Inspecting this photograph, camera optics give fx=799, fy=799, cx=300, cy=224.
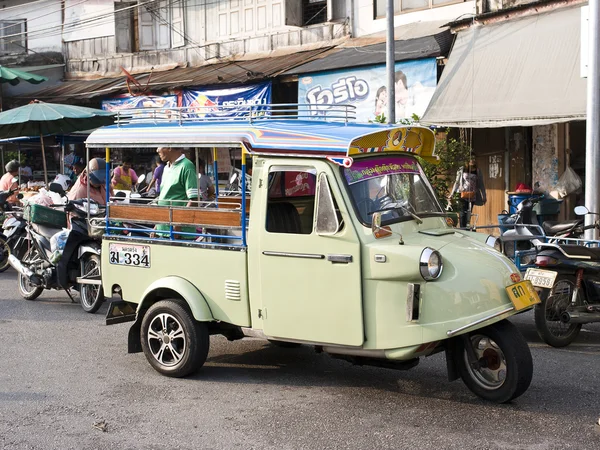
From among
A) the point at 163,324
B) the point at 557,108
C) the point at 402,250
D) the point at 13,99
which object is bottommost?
the point at 163,324

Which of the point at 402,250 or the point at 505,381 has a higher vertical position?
the point at 402,250

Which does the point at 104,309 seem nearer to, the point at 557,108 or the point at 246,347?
the point at 246,347

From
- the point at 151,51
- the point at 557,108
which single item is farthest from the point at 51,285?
the point at 151,51

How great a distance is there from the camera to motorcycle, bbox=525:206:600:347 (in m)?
7.38

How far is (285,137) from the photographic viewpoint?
5.93 meters

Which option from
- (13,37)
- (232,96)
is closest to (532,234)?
(232,96)

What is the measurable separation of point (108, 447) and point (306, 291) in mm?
1727

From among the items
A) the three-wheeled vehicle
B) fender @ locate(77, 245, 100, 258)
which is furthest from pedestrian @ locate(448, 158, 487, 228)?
the three-wheeled vehicle

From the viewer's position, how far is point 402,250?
5367 mm

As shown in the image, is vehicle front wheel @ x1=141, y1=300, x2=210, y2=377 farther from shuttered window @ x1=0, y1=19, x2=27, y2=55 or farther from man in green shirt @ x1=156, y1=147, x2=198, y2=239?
shuttered window @ x1=0, y1=19, x2=27, y2=55

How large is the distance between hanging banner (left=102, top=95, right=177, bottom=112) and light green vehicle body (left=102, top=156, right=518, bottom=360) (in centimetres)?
1453

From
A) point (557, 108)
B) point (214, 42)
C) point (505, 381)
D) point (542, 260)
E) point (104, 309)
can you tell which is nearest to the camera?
point (505, 381)

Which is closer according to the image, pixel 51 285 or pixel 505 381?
pixel 505 381

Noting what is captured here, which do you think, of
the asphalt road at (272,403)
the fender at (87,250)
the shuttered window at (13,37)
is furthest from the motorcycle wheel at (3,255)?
the shuttered window at (13,37)
